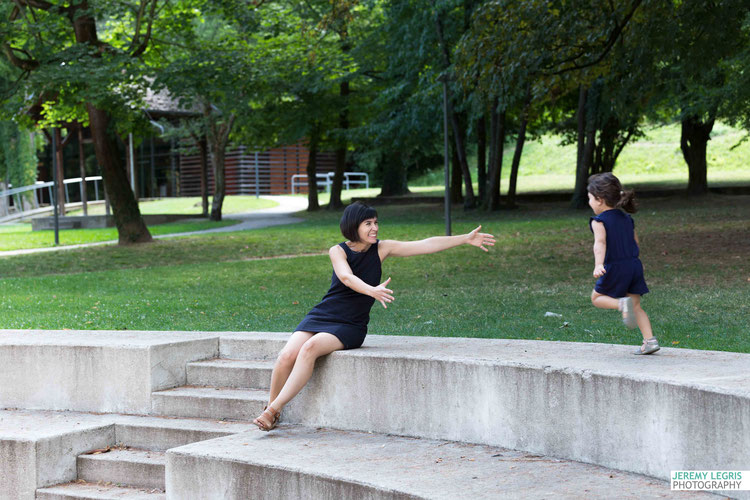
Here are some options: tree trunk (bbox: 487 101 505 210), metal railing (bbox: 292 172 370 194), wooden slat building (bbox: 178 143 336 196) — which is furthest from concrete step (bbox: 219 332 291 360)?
A: metal railing (bbox: 292 172 370 194)

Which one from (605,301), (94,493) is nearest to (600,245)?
(605,301)

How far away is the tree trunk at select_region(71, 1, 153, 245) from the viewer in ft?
71.1

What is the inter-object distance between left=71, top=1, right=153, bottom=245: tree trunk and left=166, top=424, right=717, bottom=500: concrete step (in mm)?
17679

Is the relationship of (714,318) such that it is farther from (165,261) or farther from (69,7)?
(69,7)

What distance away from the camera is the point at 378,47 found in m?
31.6

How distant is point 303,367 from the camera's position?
567 cm

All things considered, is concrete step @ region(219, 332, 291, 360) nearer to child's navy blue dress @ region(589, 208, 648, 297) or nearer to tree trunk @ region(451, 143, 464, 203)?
child's navy blue dress @ region(589, 208, 648, 297)

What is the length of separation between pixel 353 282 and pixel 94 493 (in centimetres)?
232

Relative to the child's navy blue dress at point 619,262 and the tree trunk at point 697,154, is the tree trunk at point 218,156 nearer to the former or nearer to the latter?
the tree trunk at point 697,154

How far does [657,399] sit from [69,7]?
1911 cm

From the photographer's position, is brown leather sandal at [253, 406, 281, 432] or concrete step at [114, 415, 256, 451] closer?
brown leather sandal at [253, 406, 281, 432]

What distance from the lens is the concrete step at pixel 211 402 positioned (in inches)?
244

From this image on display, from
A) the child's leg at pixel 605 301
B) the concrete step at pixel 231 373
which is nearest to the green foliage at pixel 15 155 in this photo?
the concrete step at pixel 231 373

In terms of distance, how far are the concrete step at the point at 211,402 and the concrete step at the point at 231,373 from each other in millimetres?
59
